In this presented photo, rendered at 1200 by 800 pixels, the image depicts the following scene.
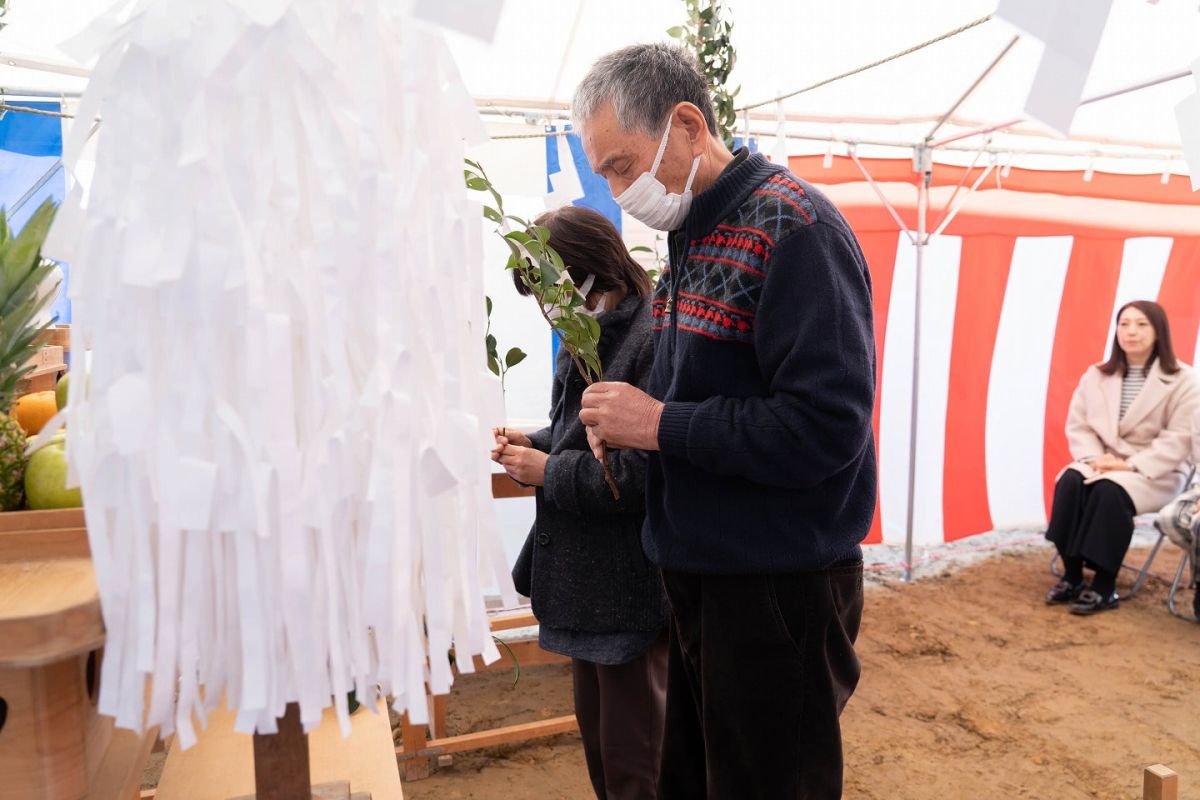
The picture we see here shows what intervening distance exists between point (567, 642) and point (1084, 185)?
14.6 feet

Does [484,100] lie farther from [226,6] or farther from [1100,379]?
[1100,379]

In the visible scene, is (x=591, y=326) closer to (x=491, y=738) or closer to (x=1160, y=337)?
(x=491, y=738)

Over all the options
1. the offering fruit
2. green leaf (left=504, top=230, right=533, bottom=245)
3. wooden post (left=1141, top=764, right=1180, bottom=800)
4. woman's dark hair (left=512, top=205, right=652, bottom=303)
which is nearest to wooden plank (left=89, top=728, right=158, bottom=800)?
the offering fruit

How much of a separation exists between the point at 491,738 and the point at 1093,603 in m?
3.19

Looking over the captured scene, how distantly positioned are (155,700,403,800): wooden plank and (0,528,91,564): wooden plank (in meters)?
0.44

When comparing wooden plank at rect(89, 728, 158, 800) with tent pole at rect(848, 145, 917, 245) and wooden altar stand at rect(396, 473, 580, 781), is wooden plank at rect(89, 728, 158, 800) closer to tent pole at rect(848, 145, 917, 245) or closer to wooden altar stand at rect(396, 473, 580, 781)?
wooden altar stand at rect(396, 473, 580, 781)

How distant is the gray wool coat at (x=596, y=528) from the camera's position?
1801 millimetres

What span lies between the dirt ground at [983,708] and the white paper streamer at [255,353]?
91.0 inches

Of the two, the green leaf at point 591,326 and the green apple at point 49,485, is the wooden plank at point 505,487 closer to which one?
the green leaf at point 591,326

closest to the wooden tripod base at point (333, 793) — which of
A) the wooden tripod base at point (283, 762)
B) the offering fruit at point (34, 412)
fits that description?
the wooden tripod base at point (283, 762)

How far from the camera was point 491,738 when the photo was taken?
9.34 feet

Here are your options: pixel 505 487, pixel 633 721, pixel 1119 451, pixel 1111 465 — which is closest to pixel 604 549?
pixel 633 721

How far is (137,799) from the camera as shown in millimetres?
1114

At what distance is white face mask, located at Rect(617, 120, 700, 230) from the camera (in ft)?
4.74
